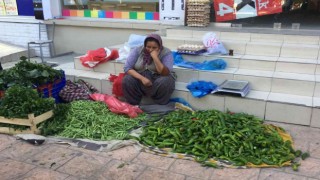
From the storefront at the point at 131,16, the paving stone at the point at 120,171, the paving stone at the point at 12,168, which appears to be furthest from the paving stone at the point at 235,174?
the storefront at the point at 131,16

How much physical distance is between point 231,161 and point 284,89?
6.15 feet

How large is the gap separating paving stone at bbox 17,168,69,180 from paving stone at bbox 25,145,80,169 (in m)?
0.10

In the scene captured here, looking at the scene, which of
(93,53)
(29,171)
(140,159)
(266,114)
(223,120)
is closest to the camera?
(29,171)

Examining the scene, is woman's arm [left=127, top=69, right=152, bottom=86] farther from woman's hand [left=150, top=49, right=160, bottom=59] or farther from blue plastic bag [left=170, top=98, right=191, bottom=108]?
blue plastic bag [left=170, top=98, right=191, bottom=108]

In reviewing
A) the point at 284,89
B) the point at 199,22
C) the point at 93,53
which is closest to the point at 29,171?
the point at 93,53

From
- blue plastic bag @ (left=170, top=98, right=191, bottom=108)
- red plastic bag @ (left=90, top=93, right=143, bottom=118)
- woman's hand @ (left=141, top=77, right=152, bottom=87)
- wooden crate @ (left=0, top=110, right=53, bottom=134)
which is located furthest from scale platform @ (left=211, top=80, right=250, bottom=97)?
wooden crate @ (left=0, top=110, right=53, bottom=134)

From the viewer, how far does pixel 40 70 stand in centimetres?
471

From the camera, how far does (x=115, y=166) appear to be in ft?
11.0

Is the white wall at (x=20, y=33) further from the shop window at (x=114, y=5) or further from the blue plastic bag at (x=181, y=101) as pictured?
the blue plastic bag at (x=181, y=101)

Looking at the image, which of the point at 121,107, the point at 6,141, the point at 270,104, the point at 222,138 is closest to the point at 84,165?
the point at 6,141

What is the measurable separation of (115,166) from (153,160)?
0.43m

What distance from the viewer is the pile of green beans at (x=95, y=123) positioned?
4.02 m

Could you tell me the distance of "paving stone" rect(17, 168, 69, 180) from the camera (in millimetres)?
3156

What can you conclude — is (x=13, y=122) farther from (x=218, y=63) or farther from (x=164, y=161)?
(x=218, y=63)
